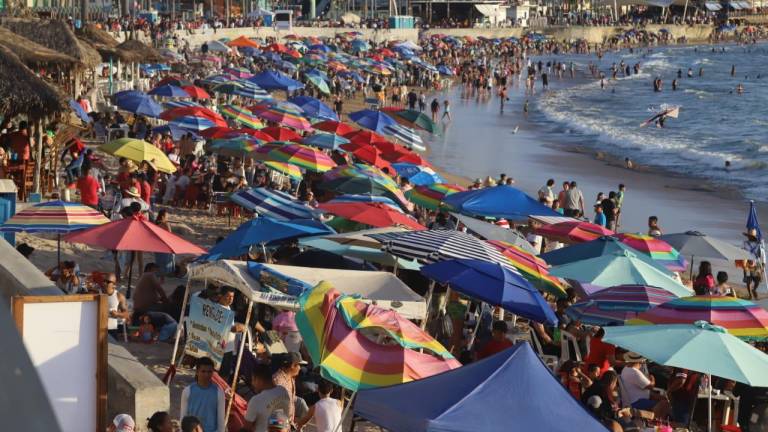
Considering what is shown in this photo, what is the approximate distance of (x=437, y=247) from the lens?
9195 millimetres

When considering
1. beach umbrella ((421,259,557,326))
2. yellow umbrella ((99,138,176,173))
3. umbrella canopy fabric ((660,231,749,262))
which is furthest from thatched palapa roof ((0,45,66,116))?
umbrella canopy fabric ((660,231,749,262))

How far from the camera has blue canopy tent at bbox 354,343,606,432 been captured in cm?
501

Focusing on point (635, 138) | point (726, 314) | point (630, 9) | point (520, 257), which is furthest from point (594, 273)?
point (630, 9)

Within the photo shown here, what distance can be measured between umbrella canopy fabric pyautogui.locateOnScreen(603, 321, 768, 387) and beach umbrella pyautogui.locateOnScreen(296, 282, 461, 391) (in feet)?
4.78

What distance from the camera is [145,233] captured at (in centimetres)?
922

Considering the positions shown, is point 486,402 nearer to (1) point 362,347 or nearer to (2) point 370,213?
(1) point 362,347

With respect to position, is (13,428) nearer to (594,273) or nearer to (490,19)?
(594,273)

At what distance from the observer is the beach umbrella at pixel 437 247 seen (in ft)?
29.8

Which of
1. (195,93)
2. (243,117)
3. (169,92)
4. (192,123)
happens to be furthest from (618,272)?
(195,93)

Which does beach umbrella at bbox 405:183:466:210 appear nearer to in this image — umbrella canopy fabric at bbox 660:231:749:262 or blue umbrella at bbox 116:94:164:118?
umbrella canopy fabric at bbox 660:231:749:262

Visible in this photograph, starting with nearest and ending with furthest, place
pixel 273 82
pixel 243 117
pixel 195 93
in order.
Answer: pixel 243 117
pixel 195 93
pixel 273 82

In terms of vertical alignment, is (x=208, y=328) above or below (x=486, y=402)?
below

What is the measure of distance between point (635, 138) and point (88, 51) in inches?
793

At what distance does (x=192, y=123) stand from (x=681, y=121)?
2821cm
